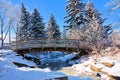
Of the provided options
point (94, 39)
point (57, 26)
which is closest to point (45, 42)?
point (94, 39)

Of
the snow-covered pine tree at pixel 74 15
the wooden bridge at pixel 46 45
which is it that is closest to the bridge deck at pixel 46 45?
the wooden bridge at pixel 46 45

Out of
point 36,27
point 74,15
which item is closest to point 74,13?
point 74,15

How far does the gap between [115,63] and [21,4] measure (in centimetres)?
3124

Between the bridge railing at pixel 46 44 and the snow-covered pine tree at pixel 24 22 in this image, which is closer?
the bridge railing at pixel 46 44

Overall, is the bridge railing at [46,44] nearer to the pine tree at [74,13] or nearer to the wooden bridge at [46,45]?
the wooden bridge at [46,45]

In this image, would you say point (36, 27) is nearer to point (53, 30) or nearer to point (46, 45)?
point (53, 30)

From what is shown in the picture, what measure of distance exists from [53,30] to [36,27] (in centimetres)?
385

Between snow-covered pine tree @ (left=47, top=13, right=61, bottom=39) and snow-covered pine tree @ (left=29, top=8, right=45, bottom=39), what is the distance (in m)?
1.83

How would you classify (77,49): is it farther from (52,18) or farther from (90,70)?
(52,18)

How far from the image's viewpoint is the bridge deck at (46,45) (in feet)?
98.7

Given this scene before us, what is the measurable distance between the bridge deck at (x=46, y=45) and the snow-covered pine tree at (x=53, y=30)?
13798 mm

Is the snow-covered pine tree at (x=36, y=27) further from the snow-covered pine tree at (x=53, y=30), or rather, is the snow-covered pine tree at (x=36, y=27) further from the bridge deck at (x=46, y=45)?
the bridge deck at (x=46, y=45)

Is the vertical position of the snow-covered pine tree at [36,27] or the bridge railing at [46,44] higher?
the snow-covered pine tree at [36,27]

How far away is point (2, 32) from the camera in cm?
4000
